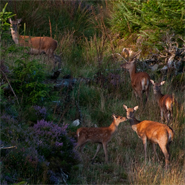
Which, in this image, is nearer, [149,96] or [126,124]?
[126,124]

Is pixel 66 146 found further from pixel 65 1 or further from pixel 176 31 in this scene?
pixel 65 1

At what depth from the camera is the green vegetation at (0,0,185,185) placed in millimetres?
5184

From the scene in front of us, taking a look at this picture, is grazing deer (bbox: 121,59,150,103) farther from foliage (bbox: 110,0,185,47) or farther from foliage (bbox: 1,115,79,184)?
foliage (bbox: 1,115,79,184)

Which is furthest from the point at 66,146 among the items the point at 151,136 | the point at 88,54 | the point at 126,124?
the point at 88,54

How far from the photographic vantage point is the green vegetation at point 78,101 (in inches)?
204

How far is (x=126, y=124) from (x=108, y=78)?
183 cm

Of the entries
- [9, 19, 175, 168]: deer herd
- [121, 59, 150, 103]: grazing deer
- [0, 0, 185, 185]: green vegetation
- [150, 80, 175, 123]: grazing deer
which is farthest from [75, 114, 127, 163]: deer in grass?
[121, 59, 150, 103]: grazing deer

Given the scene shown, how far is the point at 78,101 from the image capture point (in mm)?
7758

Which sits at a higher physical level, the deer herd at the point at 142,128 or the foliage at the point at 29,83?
the foliage at the point at 29,83

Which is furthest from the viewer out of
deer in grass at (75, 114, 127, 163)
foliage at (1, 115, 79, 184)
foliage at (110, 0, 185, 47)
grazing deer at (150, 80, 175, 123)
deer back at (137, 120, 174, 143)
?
foliage at (110, 0, 185, 47)

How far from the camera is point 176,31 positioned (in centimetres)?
1103

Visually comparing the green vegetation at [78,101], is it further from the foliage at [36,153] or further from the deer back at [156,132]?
the deer back at [156,132]

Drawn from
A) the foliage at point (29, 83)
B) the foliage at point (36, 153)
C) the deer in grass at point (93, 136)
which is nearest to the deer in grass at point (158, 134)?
the deer in grass at point (93, 136)

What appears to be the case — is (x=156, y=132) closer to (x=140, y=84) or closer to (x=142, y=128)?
(x=142, y=128)
